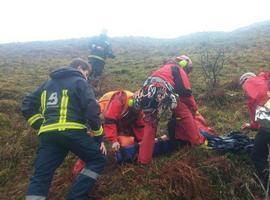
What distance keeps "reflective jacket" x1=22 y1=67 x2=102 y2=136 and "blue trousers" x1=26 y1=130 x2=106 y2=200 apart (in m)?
0.12

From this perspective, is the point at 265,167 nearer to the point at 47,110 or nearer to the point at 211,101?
the point at 47,110

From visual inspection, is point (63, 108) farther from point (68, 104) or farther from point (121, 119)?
point (121, 119)

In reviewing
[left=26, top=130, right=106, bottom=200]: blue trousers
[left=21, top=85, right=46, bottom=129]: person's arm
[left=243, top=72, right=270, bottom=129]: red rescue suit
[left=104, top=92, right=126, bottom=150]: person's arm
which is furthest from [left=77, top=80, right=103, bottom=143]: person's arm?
[left=243, top=72, right=270, bottom=129]: red rescue suit

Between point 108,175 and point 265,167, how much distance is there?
90.9 inches

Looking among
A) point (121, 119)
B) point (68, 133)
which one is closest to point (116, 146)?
point (121, 119)

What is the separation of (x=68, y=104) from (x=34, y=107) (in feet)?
2.61

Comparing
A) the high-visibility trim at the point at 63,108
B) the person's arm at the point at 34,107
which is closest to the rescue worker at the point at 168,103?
the high-visibility trim at the point at 63,108

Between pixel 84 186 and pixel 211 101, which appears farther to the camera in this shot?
pixel 211 101

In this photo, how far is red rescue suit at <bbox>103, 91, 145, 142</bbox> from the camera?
6.58m

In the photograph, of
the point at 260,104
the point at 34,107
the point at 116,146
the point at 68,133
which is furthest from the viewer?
the point at 116,146

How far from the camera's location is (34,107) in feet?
19.5

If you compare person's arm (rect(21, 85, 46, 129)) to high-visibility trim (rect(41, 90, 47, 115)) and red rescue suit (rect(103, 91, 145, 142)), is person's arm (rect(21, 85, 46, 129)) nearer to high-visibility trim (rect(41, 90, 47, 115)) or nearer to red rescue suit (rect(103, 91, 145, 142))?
high-visibility trim (rect(41, 90, 47, 115))

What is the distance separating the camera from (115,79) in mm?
13352

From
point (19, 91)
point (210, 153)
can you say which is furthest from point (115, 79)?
point (210, 153)
